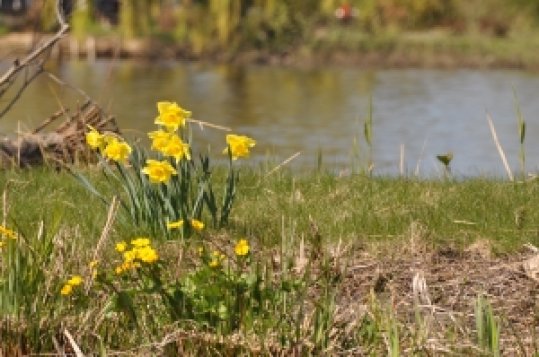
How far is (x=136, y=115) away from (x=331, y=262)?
11.4 m

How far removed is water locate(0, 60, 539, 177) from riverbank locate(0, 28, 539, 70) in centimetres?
101

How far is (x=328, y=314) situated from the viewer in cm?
404

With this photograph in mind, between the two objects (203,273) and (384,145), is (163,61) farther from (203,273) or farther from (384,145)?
(203,273)

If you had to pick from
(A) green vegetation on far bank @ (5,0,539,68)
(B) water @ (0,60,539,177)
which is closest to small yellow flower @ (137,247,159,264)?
(B) water @ (0,60,539,177)

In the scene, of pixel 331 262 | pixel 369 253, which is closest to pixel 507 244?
pixel 369 253

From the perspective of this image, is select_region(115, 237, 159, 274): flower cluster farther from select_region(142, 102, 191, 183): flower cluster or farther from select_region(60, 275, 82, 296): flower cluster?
select_region(142, 102, 191, 183): flower cluster

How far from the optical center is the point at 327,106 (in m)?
18.3

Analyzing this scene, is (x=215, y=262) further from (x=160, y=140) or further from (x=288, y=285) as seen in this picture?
(x=160, y=140)

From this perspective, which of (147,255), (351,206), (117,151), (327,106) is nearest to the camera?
(147,255)

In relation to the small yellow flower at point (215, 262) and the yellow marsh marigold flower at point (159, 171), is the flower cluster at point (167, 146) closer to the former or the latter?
the yellow marsh marigold flower at point (159, 171)

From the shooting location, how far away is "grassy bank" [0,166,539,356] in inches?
161

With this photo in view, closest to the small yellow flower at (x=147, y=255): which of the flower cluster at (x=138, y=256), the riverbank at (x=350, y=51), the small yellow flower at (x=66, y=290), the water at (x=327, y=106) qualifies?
the flower cluster at (x=138, y=256)

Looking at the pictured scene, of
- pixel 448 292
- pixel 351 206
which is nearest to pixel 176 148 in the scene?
pixel 448 292

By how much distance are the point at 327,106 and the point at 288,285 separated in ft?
46.6
